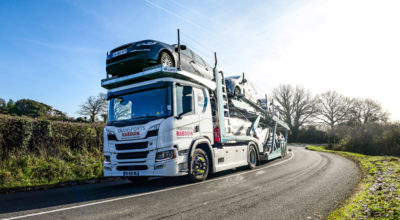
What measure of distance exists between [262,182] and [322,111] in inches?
1902

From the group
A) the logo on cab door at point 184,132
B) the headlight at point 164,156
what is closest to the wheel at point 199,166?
the logo on cab door at point 184,132

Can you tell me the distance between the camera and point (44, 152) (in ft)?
31.3

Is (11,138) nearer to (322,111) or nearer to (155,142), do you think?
(155,142)

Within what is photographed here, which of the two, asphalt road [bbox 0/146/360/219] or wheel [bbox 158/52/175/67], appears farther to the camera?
wheel [bbox 158/52/175/67]

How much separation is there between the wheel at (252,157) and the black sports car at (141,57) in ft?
14.0

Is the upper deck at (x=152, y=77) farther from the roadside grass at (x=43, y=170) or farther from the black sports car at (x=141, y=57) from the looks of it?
the roadside grass at (x=43, y=170)

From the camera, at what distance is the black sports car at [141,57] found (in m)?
6.26

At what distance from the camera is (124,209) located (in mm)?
4012

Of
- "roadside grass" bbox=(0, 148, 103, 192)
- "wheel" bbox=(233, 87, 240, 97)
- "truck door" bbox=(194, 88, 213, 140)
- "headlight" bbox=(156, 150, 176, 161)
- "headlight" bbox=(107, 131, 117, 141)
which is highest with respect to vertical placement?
"wheel" bbox=(233, 87, 240, 97)

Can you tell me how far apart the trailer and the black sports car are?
31 cm

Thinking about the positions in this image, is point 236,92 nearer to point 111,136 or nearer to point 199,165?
point 199,165

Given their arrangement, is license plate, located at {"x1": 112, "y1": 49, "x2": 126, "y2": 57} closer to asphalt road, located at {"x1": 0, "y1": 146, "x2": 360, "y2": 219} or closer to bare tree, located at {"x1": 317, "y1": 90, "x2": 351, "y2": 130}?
asphalt road, located at {"x1": 0, "y1": 146, "x2": 360, "y2": 219}

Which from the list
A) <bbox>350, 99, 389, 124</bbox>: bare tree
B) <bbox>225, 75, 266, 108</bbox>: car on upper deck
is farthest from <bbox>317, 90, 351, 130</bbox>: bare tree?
<bbox>225, 75, 266, 108</bbox>: car on upper deck

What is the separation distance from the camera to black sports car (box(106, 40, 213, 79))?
247 inches
